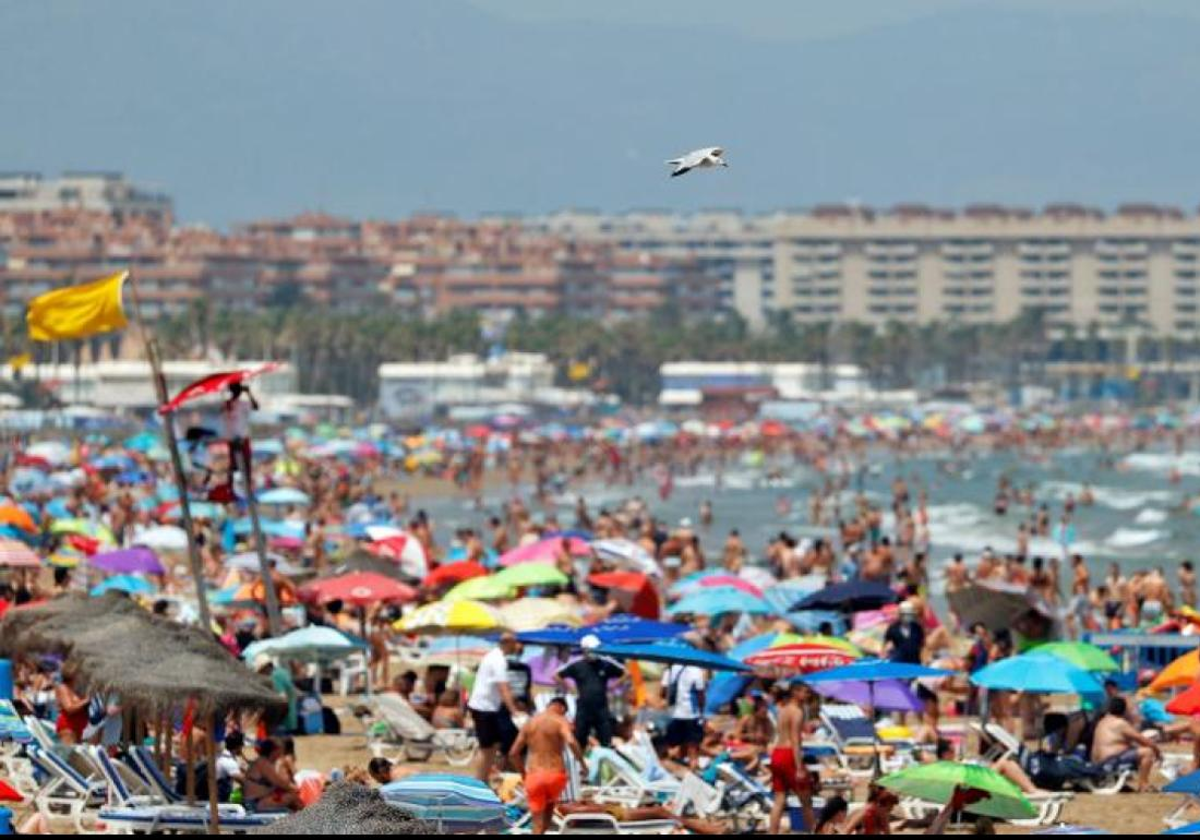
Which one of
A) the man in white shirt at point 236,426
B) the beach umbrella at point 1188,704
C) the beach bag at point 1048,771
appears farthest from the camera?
the man in white shirt at point 236,426

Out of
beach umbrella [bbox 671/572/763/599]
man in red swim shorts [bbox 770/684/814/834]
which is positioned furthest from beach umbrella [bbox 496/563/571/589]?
man in red swim shorts [bbox 770/684/814/834]

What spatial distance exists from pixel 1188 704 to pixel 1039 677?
1.67 metres

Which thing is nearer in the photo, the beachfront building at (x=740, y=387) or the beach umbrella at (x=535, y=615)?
the beach umbrella at (x=535, y=615)

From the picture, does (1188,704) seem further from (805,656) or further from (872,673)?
(805,656)

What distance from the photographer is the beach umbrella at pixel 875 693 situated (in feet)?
51.6

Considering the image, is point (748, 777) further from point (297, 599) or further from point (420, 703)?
point (297, 599)

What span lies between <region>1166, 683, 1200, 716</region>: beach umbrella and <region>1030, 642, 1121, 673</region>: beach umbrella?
2.15m

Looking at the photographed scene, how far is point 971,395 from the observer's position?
134625 mm

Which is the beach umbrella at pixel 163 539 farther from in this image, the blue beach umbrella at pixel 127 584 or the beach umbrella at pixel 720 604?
the beach umbrella at pixel 720 604

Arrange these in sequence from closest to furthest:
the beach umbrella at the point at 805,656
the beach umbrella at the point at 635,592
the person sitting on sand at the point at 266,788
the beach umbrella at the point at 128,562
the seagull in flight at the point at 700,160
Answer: the seagull in flight at the point at 700,160 → the person sitting on sand at the point at 266,788 → the beach umbrella at the point at 805,656 → the beach umbrella at the point at 635,592 → the beach umbrella at the point at 128,562

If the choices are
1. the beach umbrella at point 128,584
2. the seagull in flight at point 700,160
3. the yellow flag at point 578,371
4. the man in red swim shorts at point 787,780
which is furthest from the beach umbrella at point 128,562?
the yellow flag at point 578,371

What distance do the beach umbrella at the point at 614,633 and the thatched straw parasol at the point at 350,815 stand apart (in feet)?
20.7

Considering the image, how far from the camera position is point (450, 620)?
1828 centimetres

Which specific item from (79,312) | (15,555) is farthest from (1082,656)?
(15,555)
